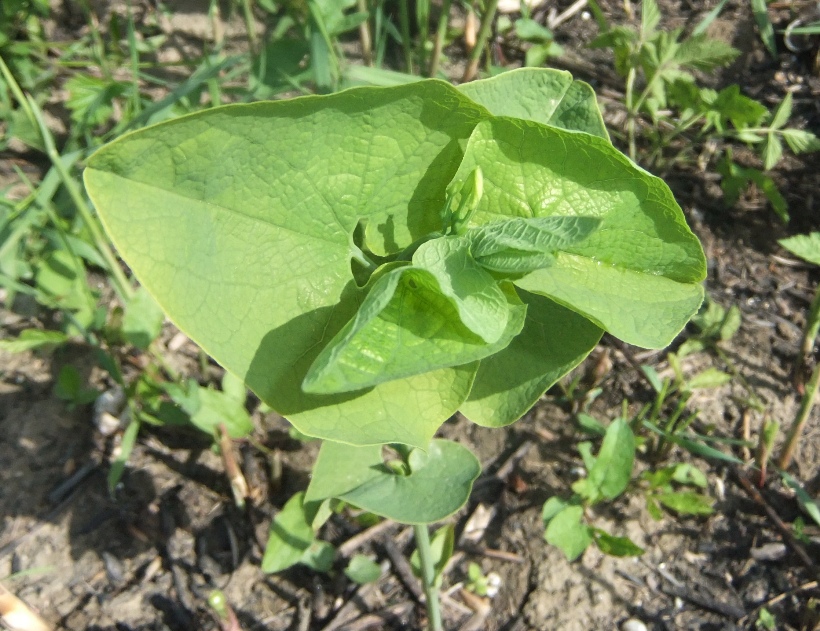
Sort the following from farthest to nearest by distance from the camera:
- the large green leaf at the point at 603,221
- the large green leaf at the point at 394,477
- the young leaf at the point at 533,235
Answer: the large green leaf at the point at 394,477, the large green leaf at the point at 603,221, the young leaf at the point at 533,235

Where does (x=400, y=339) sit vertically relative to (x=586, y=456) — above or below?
above

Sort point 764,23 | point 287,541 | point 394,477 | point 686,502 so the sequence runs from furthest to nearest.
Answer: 1. point 764,23
2. point 686,502
3. point 287,541
4. point 394,477

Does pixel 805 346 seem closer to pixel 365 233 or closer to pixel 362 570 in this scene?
pixel 362 570

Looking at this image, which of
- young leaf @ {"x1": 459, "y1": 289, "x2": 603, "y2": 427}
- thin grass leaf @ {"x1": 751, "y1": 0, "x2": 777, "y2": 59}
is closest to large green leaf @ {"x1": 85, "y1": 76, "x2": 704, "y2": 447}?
young leaf @ {"x1": 459, "y1": 289, "x2": 603, "y2": 427}

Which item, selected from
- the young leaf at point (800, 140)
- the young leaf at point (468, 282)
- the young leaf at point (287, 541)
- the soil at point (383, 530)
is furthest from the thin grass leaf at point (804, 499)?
the young leaf at point (468, 282)

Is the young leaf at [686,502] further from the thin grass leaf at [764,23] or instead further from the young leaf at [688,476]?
the thin grass leaf at [764,23]

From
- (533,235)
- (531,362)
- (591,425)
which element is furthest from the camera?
(591,425)

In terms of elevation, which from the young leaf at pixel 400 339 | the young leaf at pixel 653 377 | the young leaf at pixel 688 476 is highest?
the young leaf at pixel 400 339

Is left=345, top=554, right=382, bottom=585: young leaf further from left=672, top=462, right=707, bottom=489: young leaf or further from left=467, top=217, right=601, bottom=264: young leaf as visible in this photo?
left=467, top=217, right=601, bottom=264: young leaf

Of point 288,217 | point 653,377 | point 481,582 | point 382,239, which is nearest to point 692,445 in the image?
point 653,377
